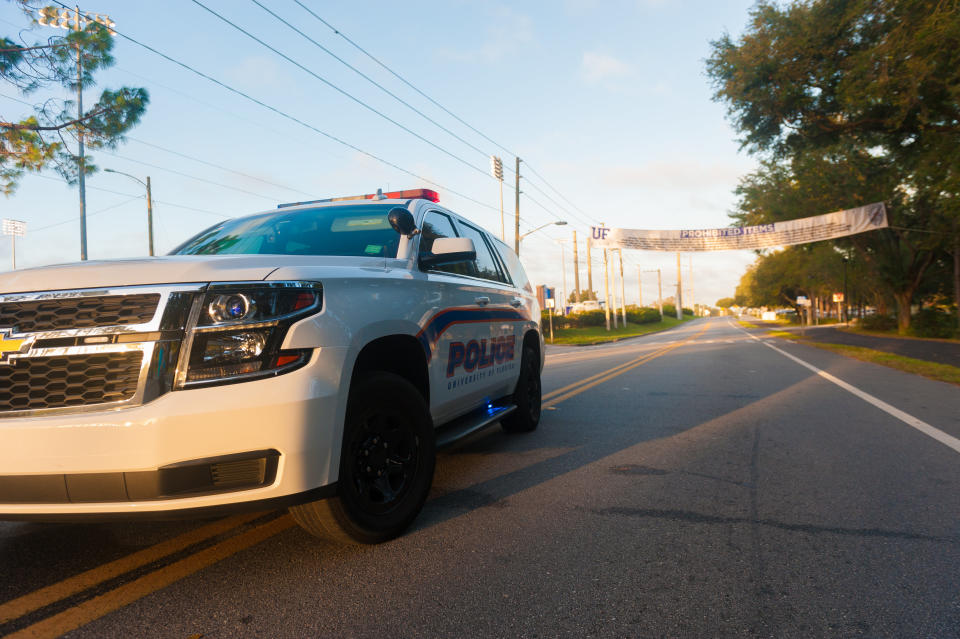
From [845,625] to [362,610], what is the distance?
1888mm

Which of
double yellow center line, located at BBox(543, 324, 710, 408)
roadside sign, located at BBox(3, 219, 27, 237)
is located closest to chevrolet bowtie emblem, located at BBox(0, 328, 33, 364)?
double yellow center line, located at BBox(543, 324, 710, 408)

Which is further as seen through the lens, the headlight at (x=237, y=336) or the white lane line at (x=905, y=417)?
the white lane line at (x=905, y=417)

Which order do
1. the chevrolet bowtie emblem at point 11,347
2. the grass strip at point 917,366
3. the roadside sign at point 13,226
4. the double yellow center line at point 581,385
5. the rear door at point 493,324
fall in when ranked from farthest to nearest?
the roadside sign at point 13,226 < the grass strip at point 917,366 < the double yellow center line at point 581,385 < the rear door at point 493,324 < the chevrolet bowtie emblem at point 11,347

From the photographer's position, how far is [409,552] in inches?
123

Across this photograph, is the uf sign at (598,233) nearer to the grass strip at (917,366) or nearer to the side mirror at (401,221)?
the grass strip at (917,366)

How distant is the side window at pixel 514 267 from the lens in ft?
22.0

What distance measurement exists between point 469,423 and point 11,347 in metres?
2.97

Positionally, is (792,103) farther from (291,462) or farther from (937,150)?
(291,462)

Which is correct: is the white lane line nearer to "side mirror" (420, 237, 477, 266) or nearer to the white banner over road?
"side mirror" (420, 237, 477, 266)

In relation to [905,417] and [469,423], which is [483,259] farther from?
[905,417]

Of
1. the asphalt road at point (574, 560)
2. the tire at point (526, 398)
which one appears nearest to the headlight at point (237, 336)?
the asphalt road at point (574, 560)

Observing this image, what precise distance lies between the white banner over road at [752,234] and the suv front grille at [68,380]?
29597 millimetres

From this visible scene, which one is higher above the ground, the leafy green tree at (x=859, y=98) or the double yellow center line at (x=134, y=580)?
the leafy green tree at (x=859, y=98)

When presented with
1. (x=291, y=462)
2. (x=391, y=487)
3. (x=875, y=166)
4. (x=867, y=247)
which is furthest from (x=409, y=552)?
(x=867, y=247)
